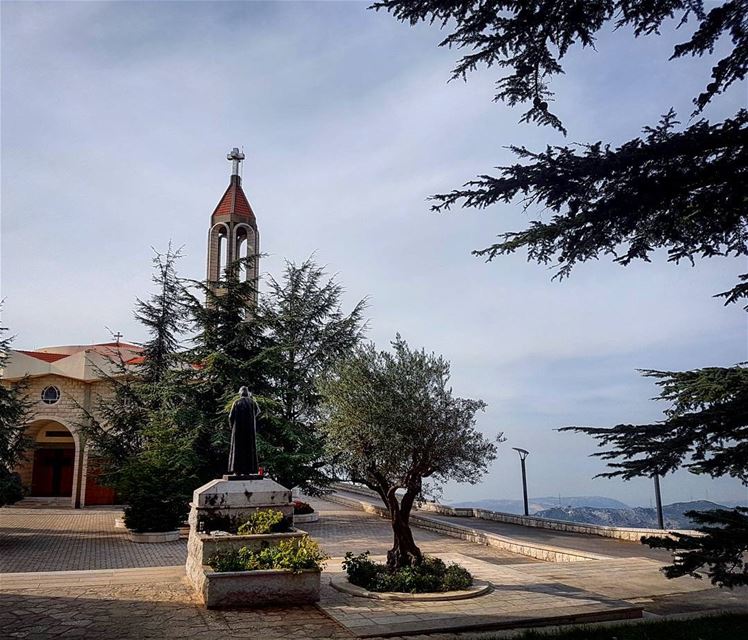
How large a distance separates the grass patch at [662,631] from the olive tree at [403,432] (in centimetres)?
326

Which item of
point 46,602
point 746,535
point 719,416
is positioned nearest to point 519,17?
point 719,416

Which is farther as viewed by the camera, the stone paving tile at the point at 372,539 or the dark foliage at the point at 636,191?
the stone paving tile at the point at 372,539

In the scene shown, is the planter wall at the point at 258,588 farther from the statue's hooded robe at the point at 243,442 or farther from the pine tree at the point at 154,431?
the pine tree at the point at 154,431

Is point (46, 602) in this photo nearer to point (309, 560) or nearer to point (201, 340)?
point (309, 560)

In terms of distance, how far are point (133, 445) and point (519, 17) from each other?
2103cm

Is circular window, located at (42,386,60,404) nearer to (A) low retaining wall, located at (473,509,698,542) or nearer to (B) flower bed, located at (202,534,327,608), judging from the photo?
(A) low retaining wall, located at (473,509,698,542)

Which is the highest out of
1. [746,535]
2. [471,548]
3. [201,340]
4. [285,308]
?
[285,308]

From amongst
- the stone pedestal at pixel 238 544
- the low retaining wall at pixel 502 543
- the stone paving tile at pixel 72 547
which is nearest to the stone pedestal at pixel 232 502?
the stone pedestal at pixel 238 544

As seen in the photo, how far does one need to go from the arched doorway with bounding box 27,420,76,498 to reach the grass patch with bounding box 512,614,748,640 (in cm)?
2977

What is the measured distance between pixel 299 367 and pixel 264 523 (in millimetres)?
13803

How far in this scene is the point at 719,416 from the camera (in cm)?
673

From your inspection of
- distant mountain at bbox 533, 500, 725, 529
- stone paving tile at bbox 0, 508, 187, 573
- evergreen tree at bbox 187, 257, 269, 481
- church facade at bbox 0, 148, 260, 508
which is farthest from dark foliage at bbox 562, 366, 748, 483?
church facade at bbox 0, 148, 260, 508

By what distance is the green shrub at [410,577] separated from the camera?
31.7 ft

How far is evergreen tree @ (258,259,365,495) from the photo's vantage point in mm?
20805
